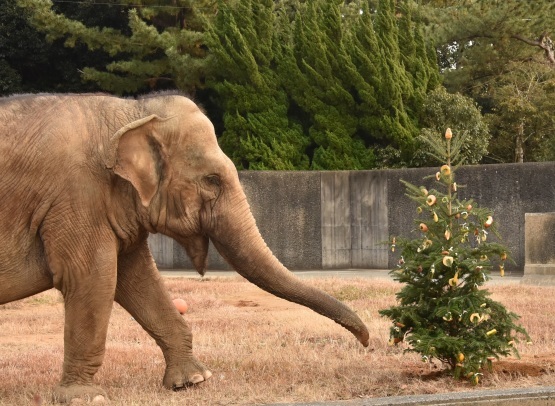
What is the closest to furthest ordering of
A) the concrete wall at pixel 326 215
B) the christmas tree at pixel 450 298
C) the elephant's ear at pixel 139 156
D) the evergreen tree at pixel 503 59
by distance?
1. the elephant's ear at pixel 139 156
2. the christmas tree at pixel 450 298
3. the concrete wall at pixel 326 215
4. the evergreen tree at pixel 503 59

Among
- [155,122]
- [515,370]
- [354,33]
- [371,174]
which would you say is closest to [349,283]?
[371,174]

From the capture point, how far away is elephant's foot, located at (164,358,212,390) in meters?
9.66

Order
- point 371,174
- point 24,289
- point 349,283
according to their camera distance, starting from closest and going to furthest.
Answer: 1. point 24,289
2. point 349,283
3. point 371,174

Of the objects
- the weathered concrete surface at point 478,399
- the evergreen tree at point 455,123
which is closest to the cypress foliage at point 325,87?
the evergreen tree at point 455,123

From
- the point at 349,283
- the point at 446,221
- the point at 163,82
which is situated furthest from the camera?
the point at 163,82

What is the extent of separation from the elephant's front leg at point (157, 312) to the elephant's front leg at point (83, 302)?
0.69 metres

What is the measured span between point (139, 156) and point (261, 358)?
113 inches

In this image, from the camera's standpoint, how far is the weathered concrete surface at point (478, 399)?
25.8ft

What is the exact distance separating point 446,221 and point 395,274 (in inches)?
25.1

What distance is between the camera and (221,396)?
8984mm

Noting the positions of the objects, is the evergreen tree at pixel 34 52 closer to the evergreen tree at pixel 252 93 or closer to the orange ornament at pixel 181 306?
the evergreen tree at pixel 252 93

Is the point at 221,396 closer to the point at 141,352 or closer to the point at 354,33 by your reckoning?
the point at 141,352

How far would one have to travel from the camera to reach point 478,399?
317 inches

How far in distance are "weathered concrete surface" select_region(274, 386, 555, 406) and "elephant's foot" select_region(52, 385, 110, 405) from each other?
1743mm
